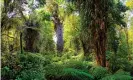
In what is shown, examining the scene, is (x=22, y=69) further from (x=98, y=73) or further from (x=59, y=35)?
(x=59, y=35)

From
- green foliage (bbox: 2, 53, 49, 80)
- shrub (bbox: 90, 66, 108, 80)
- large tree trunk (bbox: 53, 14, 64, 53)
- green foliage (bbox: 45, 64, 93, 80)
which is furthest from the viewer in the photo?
large tree trunk (bbox: 53, 14, 64, 53)

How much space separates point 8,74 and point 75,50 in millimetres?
17981

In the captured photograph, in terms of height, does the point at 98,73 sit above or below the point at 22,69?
below

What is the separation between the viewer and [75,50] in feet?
88.9

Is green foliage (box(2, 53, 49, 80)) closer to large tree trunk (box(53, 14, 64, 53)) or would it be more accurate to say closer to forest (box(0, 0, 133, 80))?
forest (box(0, 0, 133, 80))

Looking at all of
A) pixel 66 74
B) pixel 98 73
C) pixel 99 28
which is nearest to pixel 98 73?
pixel 98 73

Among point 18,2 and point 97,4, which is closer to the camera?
point 18,2

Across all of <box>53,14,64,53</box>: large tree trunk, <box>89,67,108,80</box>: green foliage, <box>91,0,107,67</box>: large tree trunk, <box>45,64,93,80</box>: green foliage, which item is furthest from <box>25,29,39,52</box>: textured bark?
<box>89,67,108,80</box>: green foliage

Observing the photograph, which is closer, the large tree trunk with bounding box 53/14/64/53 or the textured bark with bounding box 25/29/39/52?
the textured bark with bounding box 25/29/39/52

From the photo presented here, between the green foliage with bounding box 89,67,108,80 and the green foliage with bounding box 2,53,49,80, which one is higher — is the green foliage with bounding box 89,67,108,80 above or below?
below

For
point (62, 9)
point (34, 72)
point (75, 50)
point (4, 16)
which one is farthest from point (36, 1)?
point (34, 72)

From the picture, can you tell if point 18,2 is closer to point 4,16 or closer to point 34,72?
point 4,16

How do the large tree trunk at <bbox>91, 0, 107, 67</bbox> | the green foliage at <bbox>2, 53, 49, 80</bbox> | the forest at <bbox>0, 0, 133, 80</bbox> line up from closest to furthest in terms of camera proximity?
the green foliage at <bbox>2, 53, 49, 80</bbox> < the forest at <bbox>0, 0, 133, 80</bbox> < the large tree trunk at <bbox>91, 0, 107, 67</bbox>

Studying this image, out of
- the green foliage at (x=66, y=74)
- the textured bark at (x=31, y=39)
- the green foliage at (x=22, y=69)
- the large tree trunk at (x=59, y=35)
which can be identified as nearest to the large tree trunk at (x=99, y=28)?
the green foliage at (x=66, y=74)
